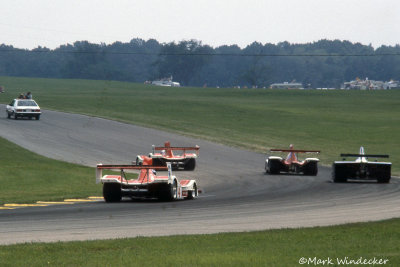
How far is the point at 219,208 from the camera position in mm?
22031

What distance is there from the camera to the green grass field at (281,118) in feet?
196

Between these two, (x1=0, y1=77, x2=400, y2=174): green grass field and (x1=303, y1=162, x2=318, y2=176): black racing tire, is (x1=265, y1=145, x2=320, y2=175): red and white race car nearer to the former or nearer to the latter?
(x1=303, y1=162, x2=318, y2=176): black racing tire

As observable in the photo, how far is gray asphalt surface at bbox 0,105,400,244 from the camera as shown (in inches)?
680

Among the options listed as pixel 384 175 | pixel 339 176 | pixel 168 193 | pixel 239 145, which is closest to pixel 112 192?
pixel 168 193

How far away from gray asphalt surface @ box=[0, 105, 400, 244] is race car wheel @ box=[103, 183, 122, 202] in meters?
0.36

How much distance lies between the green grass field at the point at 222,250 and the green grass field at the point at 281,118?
91.2 ft

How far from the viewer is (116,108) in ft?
295

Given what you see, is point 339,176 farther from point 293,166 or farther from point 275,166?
point 275,166

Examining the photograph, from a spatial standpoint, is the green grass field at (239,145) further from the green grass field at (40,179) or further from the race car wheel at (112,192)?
the race car wheel at (112,192)

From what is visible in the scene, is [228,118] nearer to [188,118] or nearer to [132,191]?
[188,118]

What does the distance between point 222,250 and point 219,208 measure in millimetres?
8478

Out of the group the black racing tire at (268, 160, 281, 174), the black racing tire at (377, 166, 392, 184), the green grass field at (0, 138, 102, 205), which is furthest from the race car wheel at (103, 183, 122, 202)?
the black racing tire at (268, 160, 281, 174)

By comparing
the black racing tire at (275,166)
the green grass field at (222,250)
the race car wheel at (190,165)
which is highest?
the green grass field at (222,250)

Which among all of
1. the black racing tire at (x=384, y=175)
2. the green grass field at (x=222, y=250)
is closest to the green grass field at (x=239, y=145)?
the green grass field at (x=222, y=250)
